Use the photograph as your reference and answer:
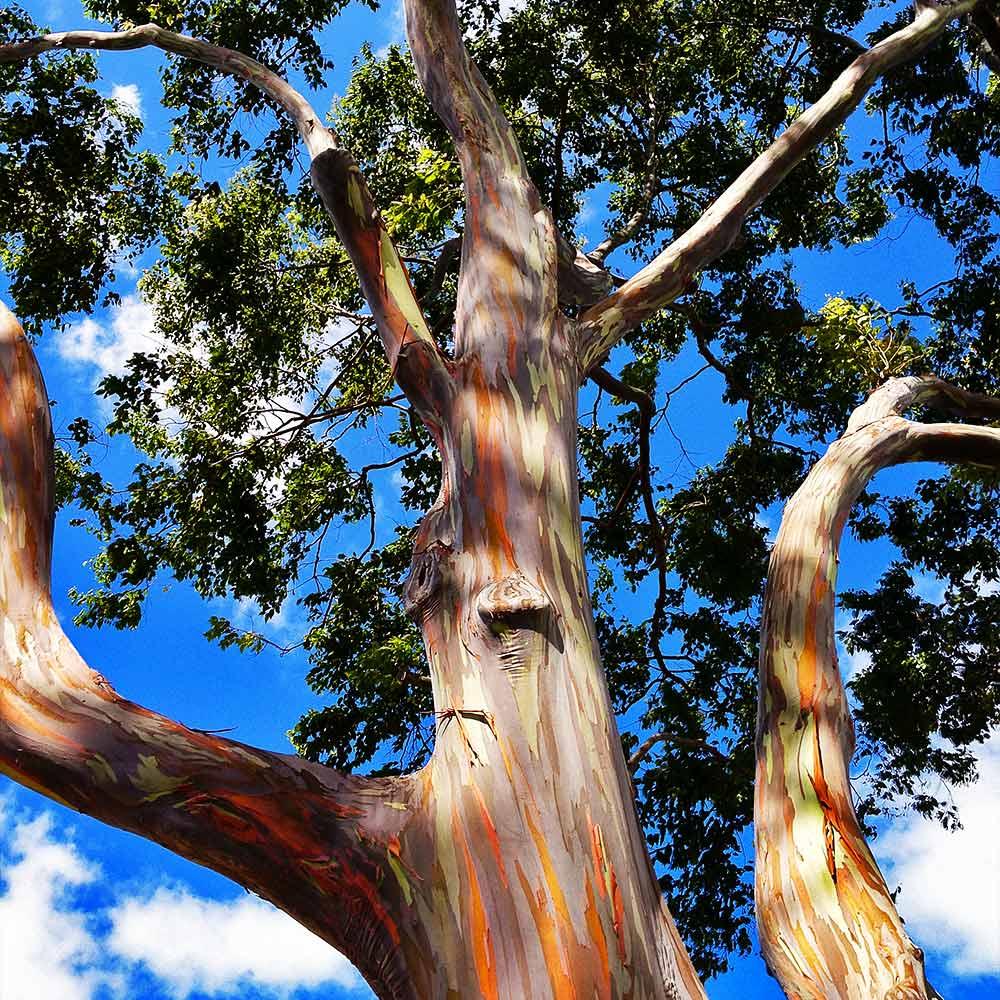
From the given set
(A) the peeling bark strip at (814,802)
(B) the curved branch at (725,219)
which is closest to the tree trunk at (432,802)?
(A) the peeling bark strip at (814,802)

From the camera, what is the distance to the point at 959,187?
28.0ft

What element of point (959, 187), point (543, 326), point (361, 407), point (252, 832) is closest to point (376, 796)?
point (252, 832)

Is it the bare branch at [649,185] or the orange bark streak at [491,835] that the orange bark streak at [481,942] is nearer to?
the orange bark streak at [491,835]

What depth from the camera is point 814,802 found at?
2.59 m

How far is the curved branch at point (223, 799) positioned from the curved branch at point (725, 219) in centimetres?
216

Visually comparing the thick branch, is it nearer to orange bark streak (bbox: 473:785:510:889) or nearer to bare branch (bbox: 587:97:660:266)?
orange bark streak (bbox: 473:785:510:889)

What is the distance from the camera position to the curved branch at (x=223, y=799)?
6.54 feet

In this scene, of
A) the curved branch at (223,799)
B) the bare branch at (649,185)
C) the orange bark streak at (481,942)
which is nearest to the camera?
the orange bark streak at (481,942)

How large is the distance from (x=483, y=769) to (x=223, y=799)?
58 centimetres

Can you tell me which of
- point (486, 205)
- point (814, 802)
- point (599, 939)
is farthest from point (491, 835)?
point (486, 205)

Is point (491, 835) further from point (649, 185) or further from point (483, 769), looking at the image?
point (649, 185)

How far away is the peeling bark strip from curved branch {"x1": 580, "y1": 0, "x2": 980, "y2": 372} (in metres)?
1.03

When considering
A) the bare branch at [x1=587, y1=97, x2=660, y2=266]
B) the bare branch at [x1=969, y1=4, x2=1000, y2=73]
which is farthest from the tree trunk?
the bare branch at [x1=969, y1=4, x2=1000, y2=73]

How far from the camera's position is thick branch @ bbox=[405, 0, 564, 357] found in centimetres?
351
